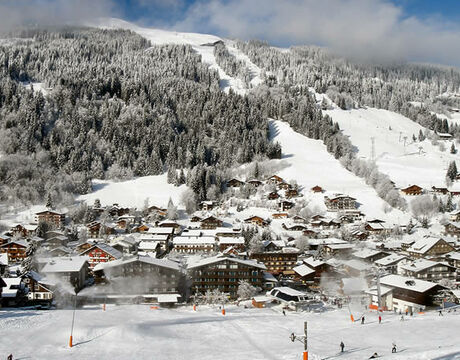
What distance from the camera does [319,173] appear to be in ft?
312

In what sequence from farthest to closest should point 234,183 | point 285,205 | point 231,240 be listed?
1. point 234,183
2. point 285,205
3. point 231,240

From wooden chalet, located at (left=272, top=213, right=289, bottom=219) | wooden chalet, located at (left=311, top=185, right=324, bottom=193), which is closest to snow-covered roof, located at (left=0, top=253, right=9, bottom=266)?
wooden chalet, located at (left=272, top=213, right=289, bottom=219)

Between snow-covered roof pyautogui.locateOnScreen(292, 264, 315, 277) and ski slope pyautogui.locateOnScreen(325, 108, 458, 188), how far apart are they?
48502 mm

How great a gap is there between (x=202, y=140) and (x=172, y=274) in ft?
235

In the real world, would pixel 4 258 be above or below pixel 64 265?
below

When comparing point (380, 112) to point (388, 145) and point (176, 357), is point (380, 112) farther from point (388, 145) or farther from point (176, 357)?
point (176, 357)

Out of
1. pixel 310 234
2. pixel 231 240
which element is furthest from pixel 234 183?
pixel 231 240

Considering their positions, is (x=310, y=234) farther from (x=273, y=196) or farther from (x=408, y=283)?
(x=408, y=283)

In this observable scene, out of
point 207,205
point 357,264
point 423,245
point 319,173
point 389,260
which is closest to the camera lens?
point 389,260

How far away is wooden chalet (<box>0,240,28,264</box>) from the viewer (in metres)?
52.9

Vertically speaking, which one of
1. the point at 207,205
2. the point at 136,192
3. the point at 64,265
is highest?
the point at 136,192

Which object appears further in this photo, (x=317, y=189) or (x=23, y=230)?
(x=317, y=189)

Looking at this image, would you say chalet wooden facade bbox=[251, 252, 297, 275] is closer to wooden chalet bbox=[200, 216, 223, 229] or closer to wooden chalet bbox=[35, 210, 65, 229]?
wooden chalet bbox=[200, 216, 223, 229]

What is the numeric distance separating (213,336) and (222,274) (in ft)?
55.0
